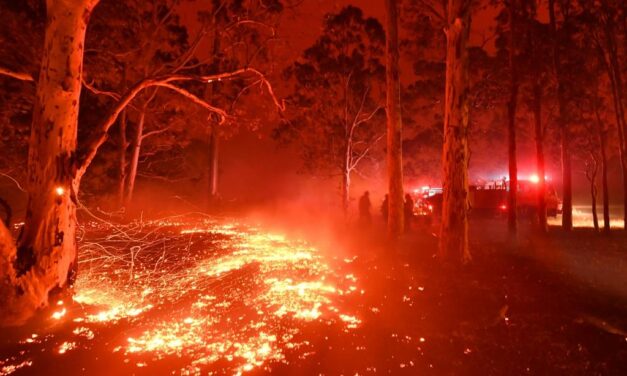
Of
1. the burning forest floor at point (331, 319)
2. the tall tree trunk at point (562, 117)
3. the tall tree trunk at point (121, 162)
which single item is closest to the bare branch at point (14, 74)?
the burning forest floor at point (331, 319)

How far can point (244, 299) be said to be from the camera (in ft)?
24.7

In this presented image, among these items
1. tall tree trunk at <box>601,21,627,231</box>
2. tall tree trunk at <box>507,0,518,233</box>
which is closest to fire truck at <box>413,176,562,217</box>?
tall tree trunk at <box>507,0,518,233</box>

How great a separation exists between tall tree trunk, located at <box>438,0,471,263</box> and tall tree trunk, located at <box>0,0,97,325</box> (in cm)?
792

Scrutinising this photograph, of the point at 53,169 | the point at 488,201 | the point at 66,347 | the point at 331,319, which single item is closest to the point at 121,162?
the point at 53,169

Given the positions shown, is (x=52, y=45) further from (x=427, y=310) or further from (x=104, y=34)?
(x=104, y=34)

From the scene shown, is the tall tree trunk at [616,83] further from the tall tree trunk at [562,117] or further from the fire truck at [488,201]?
the fire truck at [488,201]

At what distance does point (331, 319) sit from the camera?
21.4ft

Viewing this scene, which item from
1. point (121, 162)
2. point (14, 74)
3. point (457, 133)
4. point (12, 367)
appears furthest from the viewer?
point (121, 162)

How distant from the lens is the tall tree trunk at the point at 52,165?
6270mm

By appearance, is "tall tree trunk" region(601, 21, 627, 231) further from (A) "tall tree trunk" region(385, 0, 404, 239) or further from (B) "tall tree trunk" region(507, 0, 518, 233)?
(A) "tall tree trunk" region(385, 0, 404, 239)

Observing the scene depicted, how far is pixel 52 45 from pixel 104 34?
9063mm

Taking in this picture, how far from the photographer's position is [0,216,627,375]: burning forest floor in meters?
4.96

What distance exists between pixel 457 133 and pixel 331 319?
18.6ft

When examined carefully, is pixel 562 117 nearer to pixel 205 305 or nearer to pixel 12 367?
pixel 205 305
